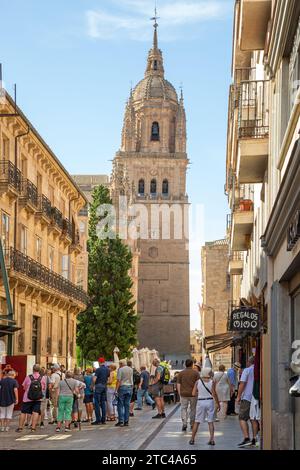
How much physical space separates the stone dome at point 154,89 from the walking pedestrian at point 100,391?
104332 mm

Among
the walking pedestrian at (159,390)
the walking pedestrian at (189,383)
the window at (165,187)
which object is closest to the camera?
the walking pedestrian at (189,383)

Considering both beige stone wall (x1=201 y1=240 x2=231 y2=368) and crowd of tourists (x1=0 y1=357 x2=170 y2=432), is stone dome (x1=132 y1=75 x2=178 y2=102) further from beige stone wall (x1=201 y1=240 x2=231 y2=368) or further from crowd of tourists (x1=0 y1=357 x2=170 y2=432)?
crowd of tourists (x1=0 y1=357 x2=170 y2=432)

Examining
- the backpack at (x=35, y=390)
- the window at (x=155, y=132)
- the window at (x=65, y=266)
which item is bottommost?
the backpack at (x=35, y=390)

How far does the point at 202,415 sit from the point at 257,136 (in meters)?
5.87

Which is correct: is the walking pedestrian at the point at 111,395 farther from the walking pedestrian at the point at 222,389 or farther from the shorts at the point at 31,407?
the shorts at the point at 31,407

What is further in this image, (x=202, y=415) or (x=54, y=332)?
(x=54, y=332)

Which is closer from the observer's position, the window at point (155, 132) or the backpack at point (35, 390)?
the backpack at point (35, 390)

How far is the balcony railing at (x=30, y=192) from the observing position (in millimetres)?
36125

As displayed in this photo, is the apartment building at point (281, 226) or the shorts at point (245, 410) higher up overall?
the apartment building at point (281, 226)

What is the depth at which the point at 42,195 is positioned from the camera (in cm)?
3953

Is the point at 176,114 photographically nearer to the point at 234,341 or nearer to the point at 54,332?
the point at 54,332

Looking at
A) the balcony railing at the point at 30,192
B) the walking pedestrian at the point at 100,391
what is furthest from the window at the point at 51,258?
the walking pedestrian at the point at 100,391
